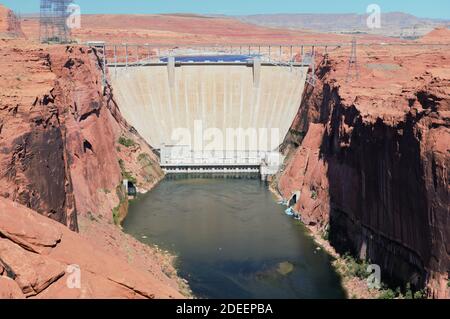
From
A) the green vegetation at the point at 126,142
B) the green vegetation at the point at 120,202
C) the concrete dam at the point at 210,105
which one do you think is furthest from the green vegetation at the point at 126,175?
the concrete dam at the point at 210,105

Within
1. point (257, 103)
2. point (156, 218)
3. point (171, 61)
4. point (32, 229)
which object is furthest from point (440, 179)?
point (171, 61)

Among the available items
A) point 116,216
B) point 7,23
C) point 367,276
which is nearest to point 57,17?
point 7,23

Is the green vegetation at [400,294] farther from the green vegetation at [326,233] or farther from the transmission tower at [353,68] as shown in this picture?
the transmission tower at [353,68]

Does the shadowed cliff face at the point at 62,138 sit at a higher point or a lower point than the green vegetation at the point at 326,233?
higher

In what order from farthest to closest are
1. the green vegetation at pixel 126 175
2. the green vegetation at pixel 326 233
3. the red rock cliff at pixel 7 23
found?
1. the red rock cliff at pixel 7 23
2. the green vegetation at pixel 126 175
3. the green vegetation at pixel 326 233

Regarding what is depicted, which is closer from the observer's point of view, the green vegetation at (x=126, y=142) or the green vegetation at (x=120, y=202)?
the green vegetation at (x=120, y=202)
